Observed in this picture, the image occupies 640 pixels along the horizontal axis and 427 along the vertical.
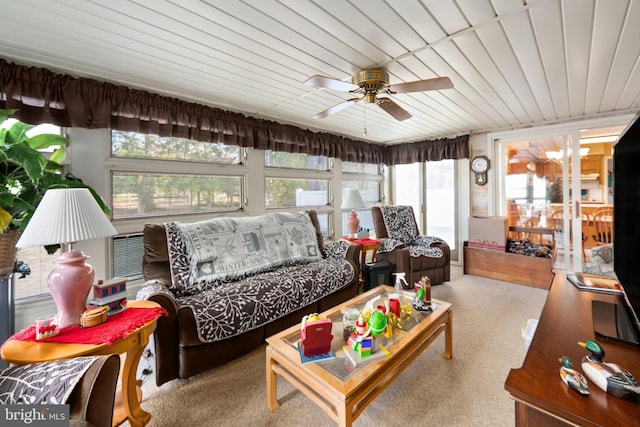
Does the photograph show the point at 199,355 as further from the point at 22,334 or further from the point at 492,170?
the point at 492,170

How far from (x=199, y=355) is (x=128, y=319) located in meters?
0.58

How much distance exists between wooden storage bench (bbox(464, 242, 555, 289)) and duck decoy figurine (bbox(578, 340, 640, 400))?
3.05 m

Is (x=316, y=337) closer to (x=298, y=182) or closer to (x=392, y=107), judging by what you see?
(x=392, y=107)

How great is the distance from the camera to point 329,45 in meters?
1.78

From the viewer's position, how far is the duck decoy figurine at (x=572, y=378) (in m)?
0.75

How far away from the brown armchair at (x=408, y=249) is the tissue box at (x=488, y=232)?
2.07ft

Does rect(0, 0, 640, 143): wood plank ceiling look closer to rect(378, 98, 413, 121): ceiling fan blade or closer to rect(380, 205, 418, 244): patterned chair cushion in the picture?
rect(378, 98, 413, 121): ceiling fan blade

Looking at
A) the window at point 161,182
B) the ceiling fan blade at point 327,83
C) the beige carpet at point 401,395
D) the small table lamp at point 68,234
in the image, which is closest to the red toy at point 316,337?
the beige carpet at point 401,395

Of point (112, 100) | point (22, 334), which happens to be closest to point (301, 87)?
point (112, 100)

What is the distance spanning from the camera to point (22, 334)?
1.25m

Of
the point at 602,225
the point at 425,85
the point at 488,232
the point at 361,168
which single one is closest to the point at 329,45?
the point at 425,85

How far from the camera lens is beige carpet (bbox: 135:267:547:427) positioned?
144cm

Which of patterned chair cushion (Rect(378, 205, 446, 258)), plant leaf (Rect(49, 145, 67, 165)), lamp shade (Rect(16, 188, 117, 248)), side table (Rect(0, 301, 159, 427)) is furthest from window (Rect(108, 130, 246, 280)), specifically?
patterned chair cushion (Rect(378, 205, 446, 258))

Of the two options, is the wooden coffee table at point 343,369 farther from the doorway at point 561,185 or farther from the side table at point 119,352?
the doorway at point 561,185
